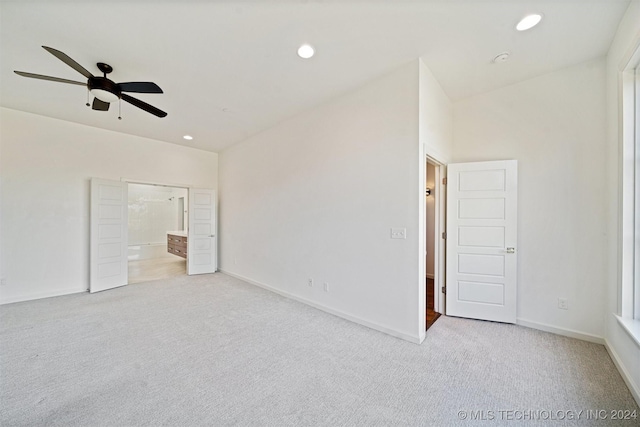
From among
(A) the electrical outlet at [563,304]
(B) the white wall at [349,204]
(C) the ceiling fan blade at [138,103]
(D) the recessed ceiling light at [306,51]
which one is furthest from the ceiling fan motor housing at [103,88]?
(A) the electrical outlet at [563,304]

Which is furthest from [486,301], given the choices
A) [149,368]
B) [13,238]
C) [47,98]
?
[13,238]

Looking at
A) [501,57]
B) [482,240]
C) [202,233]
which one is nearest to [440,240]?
[482,240]

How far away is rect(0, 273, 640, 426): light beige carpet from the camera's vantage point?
1.71m

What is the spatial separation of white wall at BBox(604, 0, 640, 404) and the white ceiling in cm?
15

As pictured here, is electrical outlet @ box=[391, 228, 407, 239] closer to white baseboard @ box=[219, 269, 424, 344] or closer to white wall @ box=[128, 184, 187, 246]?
white baseboard @ box=[219, 269, 424, 344]

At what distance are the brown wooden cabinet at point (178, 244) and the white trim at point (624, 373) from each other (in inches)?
311

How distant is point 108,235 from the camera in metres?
4.75

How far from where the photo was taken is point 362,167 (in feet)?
10.3

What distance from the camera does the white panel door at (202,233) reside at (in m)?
5.80

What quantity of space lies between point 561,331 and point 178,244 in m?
8.34

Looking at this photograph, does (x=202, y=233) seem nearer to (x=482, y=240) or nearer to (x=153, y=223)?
(x=153, y=223)

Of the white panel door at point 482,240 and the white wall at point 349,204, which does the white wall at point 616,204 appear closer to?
the white panel door at point 482,240

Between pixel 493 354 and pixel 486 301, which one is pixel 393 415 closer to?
pixel 493 354

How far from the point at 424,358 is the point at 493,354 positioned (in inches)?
28.1
